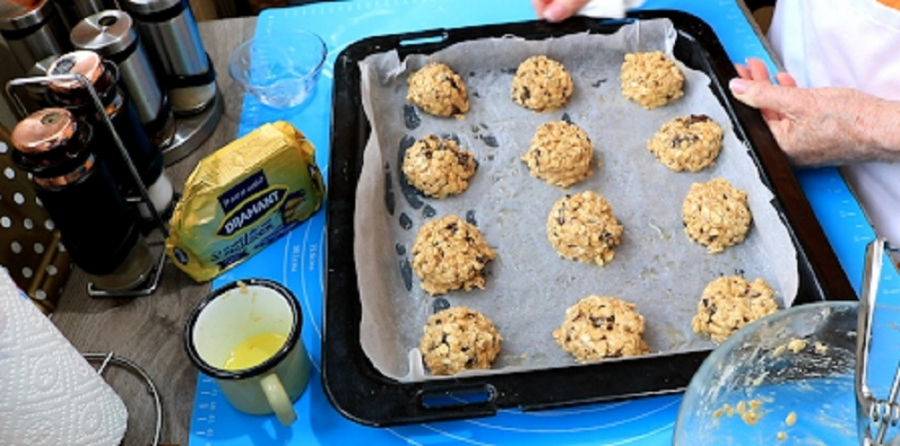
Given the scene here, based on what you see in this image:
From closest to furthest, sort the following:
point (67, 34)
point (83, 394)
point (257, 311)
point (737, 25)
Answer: point (83, 394) < point (257, 311) < point (67, 34) < point (737, 25)

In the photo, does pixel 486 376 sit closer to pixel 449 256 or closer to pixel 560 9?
pixel 449 256

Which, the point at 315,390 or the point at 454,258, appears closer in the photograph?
the point at 315,390

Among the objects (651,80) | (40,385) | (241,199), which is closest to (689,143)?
(651,80)

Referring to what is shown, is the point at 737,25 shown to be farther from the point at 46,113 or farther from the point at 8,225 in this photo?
the point at 8,225

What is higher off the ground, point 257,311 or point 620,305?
point 257,311

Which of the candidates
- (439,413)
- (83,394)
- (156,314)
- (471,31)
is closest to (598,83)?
(471,31)

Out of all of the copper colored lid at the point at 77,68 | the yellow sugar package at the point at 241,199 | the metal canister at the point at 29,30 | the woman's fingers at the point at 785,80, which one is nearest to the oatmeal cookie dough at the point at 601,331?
the yellow sugar package at the point at 241,199
